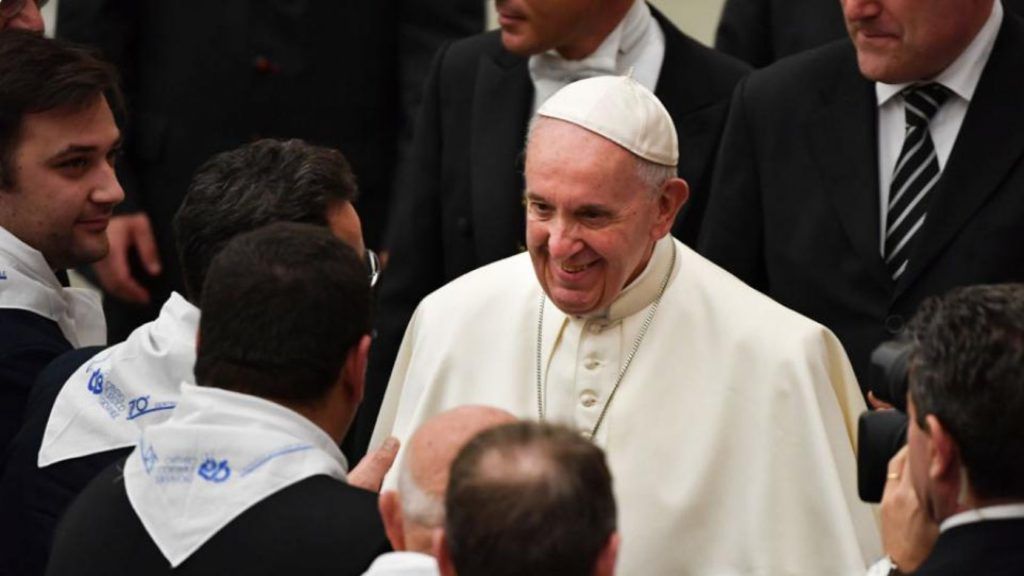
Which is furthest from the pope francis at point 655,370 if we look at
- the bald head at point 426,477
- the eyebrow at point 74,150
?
the bald head at point 426,477

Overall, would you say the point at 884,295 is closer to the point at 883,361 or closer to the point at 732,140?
the point at 732,140

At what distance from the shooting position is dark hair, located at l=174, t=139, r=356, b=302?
4562mm

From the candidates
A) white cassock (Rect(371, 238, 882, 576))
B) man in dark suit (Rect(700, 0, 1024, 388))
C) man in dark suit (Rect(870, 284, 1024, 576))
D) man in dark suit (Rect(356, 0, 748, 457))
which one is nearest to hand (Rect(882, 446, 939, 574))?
man in dark suit (Rect(870, 284, 1024, 576))

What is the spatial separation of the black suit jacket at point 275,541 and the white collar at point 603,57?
2392mm

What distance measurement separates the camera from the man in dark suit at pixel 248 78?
6.71 meters

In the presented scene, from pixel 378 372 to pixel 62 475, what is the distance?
1.70 metres

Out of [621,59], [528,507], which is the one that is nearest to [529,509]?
[528,507]

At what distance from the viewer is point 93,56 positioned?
5.47 metres

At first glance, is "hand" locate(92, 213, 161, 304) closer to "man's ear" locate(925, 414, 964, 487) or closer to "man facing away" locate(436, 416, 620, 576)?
"man's ear" locate(925, 414, 964, 487)

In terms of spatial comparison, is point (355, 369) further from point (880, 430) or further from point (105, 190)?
→ point (105, 190)

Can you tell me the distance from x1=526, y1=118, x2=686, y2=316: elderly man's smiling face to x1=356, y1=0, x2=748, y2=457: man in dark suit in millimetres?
1069

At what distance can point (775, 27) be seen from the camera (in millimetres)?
6469

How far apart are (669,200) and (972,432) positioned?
1.37 m

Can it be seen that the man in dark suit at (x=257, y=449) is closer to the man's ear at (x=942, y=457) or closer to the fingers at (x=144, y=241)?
the man's ear at (x=942, y=457)
